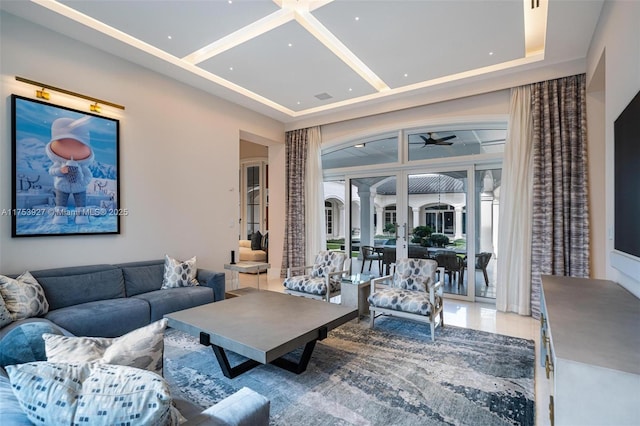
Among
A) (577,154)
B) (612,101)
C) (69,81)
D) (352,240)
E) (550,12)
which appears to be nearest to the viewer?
(612,101)

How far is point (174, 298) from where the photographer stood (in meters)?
3.72

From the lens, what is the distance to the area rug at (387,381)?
212 cm

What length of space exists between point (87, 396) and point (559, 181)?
516 centimetres

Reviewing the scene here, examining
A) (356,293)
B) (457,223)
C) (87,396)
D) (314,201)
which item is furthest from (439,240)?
(87,396)

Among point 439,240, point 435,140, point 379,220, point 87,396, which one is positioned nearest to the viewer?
point 87,396

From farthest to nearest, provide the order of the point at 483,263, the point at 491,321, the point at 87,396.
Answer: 1. the point at 483,263
2. the point at 491,321
3. the point at 87,396

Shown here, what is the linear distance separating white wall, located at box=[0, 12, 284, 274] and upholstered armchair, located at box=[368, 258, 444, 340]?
120 inches

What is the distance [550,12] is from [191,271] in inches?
204

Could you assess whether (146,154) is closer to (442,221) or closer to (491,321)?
(442,221)

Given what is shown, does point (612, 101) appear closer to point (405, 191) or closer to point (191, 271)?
point (405, 191)

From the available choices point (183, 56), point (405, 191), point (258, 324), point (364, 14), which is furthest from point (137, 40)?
point (405, 191)

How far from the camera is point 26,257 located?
332 cm

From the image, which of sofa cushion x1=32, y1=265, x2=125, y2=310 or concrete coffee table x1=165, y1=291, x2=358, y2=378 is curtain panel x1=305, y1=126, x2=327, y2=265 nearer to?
concrete coffee table x1=165, y1=291, x2=358, y2=378

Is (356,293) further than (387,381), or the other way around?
(356,293)
